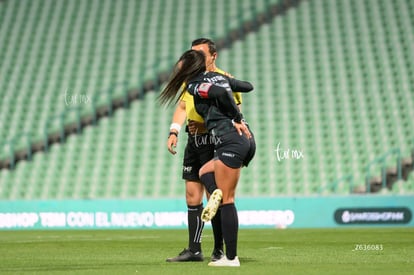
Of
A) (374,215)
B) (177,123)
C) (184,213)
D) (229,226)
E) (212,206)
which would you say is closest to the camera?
(212,206)

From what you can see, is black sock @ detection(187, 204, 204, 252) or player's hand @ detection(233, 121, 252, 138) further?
black sock @ detection(187, 204, 204, 252)

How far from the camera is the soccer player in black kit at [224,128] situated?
795 cm

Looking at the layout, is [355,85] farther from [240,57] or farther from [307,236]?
[307,236]

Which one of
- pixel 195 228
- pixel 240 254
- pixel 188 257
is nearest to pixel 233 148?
pixel 195 228

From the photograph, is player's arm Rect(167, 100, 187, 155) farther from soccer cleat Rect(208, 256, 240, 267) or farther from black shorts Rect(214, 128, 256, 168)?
soccer cleat Rect(208, 256, 240, 267)

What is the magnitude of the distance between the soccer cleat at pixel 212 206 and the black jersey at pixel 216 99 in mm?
603

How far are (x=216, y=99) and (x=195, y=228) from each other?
59.9 inches

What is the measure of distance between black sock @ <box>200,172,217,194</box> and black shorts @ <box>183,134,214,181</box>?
557 millimetres

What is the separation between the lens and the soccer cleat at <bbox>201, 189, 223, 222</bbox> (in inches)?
297

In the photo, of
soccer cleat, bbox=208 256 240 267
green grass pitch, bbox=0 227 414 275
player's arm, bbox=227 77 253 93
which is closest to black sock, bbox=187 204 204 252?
green grass pitch, bbox=0 227 414 275

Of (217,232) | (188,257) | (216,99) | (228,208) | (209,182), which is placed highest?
(216,99)

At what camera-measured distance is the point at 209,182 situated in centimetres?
828

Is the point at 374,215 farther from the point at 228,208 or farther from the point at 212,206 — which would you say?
the point at 212,206

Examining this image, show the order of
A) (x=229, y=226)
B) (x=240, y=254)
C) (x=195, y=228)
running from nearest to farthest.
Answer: (x=229, y=226) < (x=195, y=228) < (x=240, y=254)
